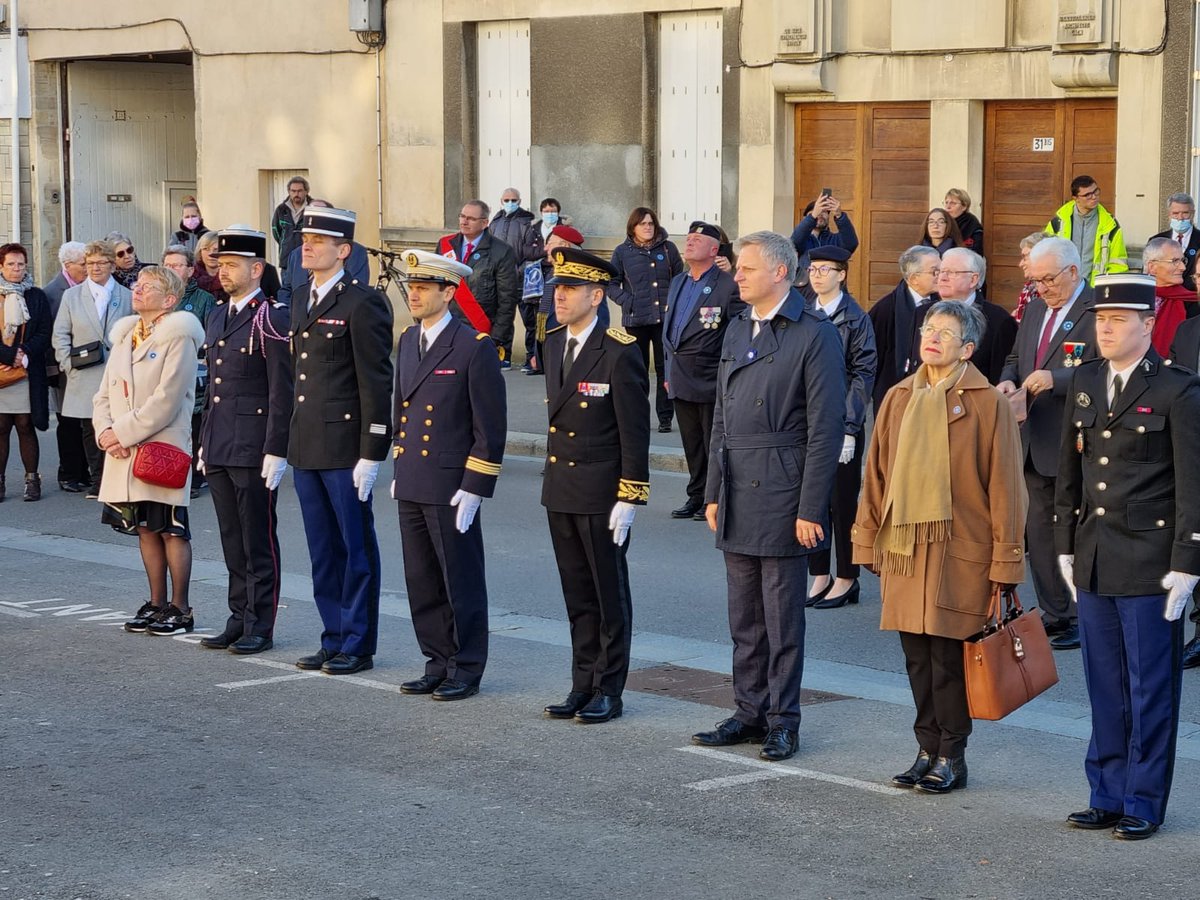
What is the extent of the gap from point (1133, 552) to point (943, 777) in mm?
1097

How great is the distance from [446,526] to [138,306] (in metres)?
2.42

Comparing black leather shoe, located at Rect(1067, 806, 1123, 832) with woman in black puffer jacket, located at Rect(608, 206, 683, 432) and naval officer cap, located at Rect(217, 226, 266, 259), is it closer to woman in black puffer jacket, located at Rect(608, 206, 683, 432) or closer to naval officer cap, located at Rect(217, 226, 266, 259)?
naval officer cap, located at Rect(217, 226, 266, 259)

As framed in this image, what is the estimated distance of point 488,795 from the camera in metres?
7.05

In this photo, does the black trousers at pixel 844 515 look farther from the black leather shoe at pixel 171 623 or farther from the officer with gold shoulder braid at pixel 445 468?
the black leather shoe at pixel 171 623

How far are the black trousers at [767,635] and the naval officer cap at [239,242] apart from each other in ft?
10.2

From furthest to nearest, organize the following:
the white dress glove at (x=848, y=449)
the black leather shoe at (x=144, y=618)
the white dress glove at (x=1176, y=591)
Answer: the white dress glove at (x=848, y=449) < the black leather shoe at (x=144, y=618) < the white dress glove at (x=1176, y=591)

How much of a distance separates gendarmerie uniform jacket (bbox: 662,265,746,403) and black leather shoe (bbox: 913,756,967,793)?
20.0 feet

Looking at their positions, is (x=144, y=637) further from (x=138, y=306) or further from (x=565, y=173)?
(x=565, y=173)

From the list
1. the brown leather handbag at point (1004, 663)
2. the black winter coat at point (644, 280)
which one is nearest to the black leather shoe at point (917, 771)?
the brown leather handbag at point (1004, 663)

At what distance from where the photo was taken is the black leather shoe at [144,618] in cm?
999

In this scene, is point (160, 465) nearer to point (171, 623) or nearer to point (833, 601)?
point (171, 623)

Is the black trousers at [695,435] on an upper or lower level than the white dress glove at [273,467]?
lower

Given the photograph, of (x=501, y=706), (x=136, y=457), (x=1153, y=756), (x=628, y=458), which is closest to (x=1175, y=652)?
(x=1153, y=756)

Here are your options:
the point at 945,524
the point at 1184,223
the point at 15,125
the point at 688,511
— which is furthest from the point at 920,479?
the point at 15,125
